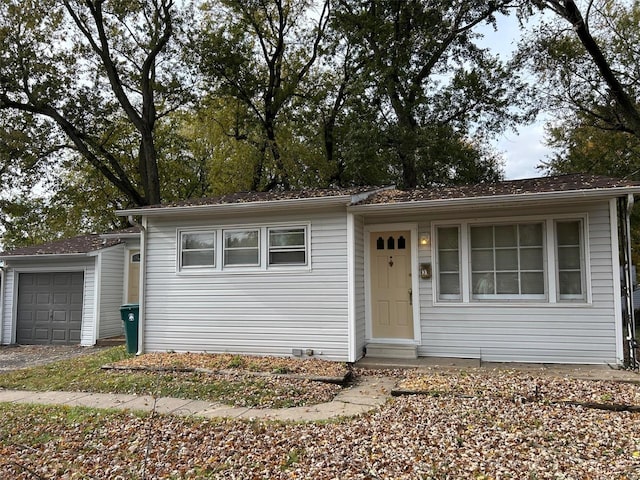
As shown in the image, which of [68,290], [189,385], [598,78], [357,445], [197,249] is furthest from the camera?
[598,78]

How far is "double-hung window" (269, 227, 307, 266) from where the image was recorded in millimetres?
7887

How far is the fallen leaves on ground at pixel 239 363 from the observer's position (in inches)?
270

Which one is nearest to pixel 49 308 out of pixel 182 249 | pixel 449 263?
pixel 182 249

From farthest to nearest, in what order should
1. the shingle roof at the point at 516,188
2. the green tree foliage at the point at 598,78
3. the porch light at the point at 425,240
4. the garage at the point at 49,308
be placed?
1. the green tree foliage at the point at 598,78
2. the garage at the point at 49,308
3. the porch light at the point at 425,240
4. the shingle roof at the point at 516,188

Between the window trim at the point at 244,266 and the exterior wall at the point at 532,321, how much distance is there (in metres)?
1.97

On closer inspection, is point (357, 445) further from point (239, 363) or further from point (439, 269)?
point (439, 269)

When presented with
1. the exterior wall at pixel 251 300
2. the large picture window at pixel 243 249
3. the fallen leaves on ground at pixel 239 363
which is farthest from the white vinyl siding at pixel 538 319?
the large picture window at pixel 243 249

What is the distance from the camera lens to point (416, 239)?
25.5 ft

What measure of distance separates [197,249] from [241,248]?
931 millimetres

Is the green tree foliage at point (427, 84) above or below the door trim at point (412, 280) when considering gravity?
above

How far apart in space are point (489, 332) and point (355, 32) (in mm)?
13585

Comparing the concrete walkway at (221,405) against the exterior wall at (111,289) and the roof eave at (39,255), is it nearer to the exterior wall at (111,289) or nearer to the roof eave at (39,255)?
the exterior wall at (111,289)

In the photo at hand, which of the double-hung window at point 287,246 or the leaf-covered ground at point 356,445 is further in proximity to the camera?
the double-hung window at point 287,246

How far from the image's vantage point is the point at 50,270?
12.3 m
